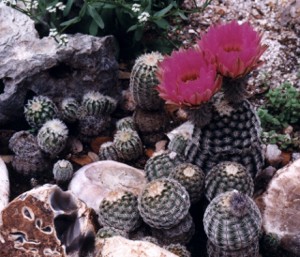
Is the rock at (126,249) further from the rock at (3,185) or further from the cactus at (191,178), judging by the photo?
the rock at (3,185)

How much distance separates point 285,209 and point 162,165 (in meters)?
0.64

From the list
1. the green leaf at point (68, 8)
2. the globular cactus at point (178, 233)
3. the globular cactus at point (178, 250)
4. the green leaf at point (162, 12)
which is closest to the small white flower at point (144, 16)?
the green leaf at point (162, 12)

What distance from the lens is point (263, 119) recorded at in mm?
4191

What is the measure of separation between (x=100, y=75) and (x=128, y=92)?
29 centimetres

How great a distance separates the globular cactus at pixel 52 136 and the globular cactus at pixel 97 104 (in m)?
0.21

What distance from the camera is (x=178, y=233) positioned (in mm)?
3410

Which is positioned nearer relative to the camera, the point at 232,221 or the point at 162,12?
the point at 232,221

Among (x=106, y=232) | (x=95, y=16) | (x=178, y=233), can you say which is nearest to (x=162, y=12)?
(x=95, y=16)

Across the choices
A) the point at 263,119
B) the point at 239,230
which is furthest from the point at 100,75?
the point at 239,230

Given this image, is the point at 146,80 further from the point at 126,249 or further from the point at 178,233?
the point at 126,249

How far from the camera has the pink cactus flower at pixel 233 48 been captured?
3.17 metres

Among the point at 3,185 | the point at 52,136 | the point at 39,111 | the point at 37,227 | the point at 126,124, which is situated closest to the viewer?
the point at 37,227

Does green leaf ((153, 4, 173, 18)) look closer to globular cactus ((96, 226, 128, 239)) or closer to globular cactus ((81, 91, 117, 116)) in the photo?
globular cactus ((81, 91, 117, 116))

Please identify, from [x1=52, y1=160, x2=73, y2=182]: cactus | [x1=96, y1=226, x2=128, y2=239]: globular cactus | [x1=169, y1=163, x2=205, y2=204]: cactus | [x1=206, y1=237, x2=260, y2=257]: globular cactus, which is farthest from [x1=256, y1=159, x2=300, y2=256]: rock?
[x1=52, y1=160, x2=73, y2=182]: cactus
